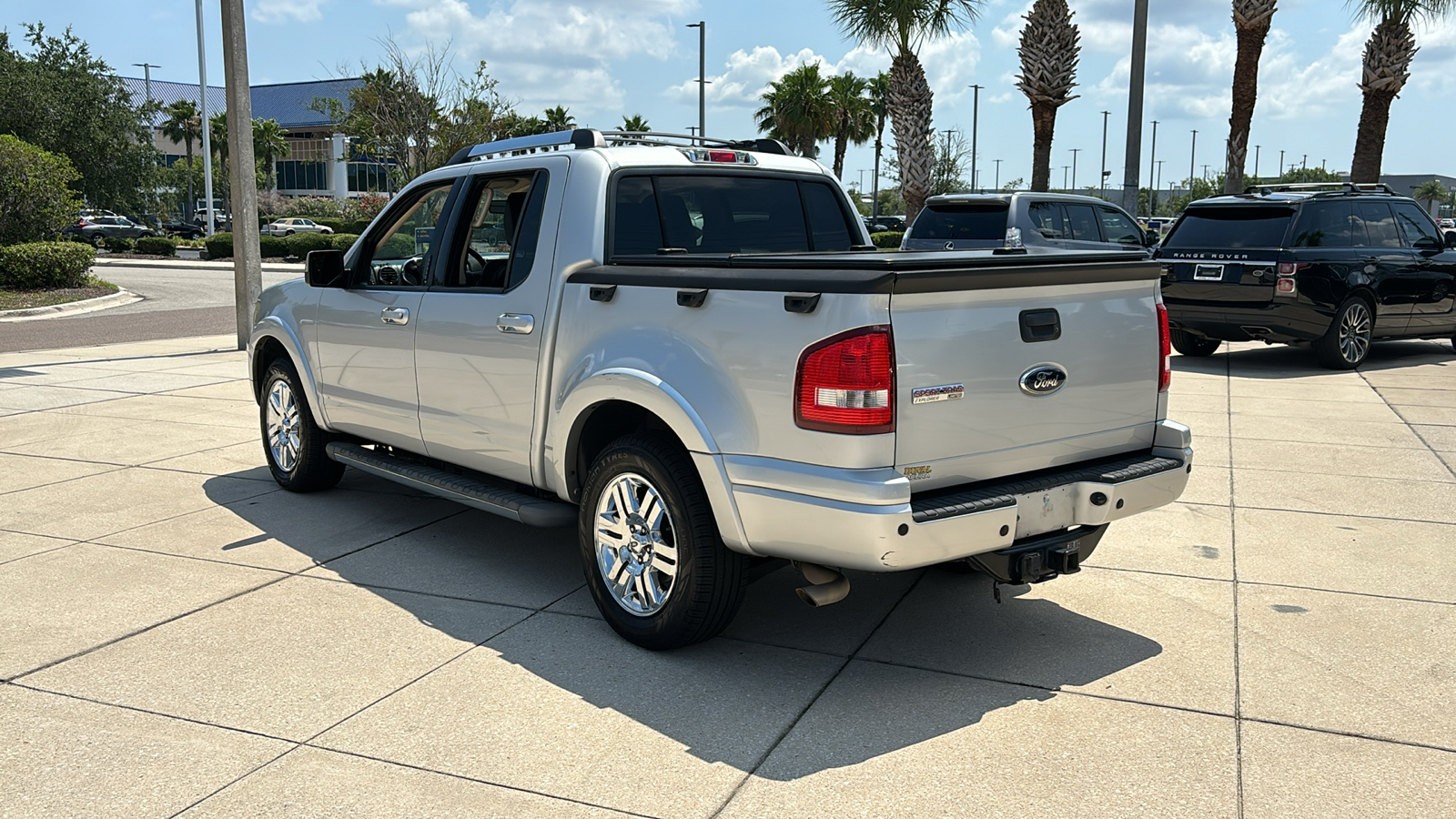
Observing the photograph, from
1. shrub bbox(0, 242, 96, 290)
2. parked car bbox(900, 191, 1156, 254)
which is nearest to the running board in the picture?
parked car bbox(900, 191, 1156, 254)

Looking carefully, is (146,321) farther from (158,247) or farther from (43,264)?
(158,247)

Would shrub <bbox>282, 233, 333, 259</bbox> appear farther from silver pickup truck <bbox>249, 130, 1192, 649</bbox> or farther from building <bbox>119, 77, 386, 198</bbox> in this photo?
building <bbox>119, 77, 386, 198</bbox>

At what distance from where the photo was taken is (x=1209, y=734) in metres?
3.85

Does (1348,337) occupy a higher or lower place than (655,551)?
higher

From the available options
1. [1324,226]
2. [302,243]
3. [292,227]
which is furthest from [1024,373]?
[292,227]

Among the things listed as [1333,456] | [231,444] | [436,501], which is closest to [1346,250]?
[1333,456]

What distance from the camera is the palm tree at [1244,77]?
2319 centimetres

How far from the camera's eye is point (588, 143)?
5.27m

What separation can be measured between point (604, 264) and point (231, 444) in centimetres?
499

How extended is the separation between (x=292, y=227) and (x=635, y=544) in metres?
58.6

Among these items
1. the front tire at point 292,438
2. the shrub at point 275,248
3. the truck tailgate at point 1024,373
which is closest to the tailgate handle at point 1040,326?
the truck tailgate at point 1024,373

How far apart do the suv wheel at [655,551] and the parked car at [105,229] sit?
51.6 metres

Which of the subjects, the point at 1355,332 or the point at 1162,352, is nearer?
the point at 1162,352

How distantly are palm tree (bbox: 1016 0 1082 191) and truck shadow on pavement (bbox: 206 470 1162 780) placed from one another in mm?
22536
